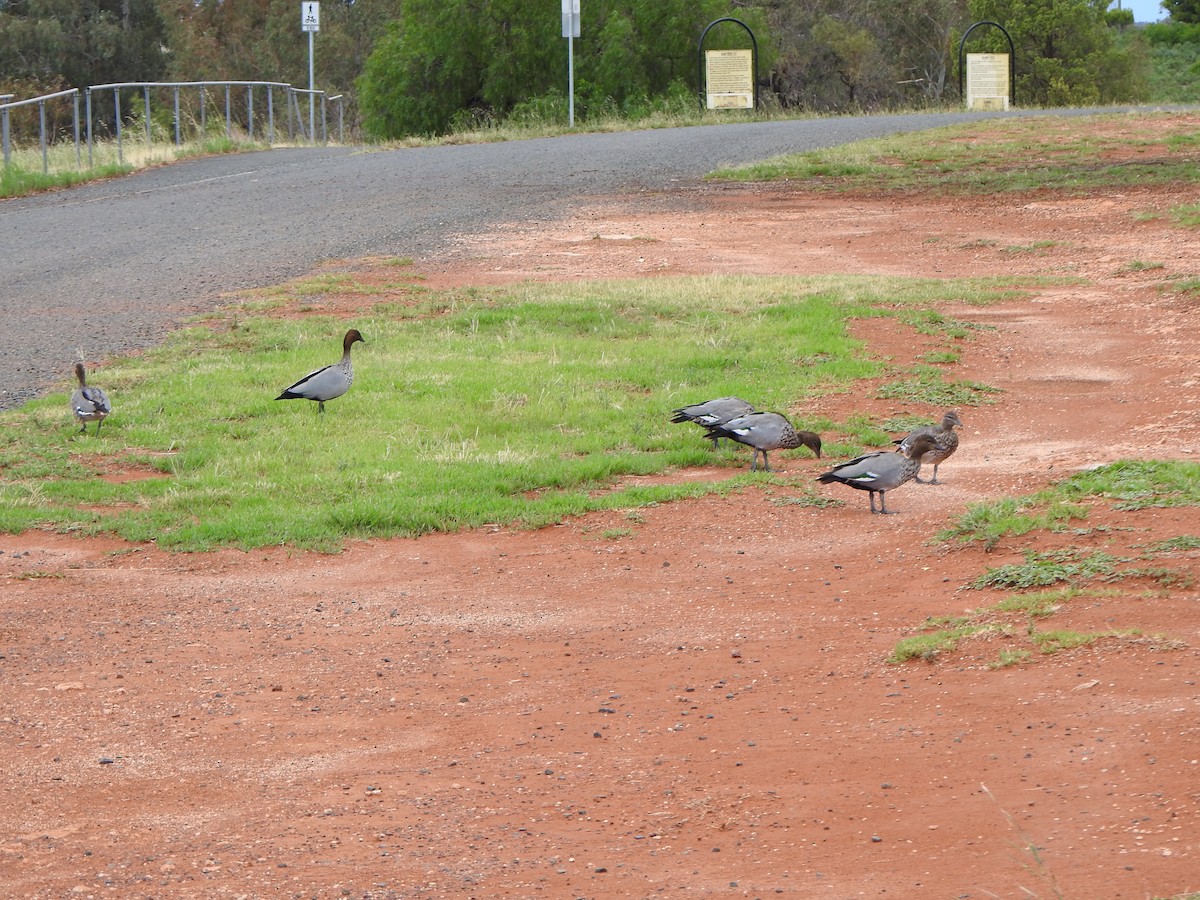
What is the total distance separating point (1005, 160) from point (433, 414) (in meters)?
16.3

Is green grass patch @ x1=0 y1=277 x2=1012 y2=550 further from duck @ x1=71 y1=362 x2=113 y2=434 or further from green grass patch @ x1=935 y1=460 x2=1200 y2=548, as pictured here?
green grass patch @ x1=935 y1=460 x2=1200 y2=548

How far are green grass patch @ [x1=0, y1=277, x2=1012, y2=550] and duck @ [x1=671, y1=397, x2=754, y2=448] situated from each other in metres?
0.36

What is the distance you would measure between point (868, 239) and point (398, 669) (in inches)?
561

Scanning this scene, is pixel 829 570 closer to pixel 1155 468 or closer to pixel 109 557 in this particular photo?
pixel 1155 468

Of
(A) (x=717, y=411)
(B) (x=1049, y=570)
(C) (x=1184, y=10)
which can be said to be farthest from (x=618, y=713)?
(C) (x=1184, y=10)

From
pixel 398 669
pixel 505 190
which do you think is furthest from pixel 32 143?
pixel 398 669

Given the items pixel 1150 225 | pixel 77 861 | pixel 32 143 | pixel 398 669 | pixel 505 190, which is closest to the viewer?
pixel 77 861

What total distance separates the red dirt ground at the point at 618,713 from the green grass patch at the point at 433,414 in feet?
1.51

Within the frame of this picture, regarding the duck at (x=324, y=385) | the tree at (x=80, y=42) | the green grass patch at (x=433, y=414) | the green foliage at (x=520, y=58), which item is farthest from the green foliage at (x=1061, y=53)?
the duck at (x=324, y=385)

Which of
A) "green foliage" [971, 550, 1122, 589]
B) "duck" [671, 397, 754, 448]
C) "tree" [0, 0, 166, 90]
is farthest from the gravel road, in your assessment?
"tree" [0, 0, 166, 90]

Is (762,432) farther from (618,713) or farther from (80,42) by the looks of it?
(80,42)

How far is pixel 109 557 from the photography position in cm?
891

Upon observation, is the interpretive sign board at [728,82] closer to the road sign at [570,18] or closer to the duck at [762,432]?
the road sign at [570,18]

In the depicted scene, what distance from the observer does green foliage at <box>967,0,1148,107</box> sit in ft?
166
